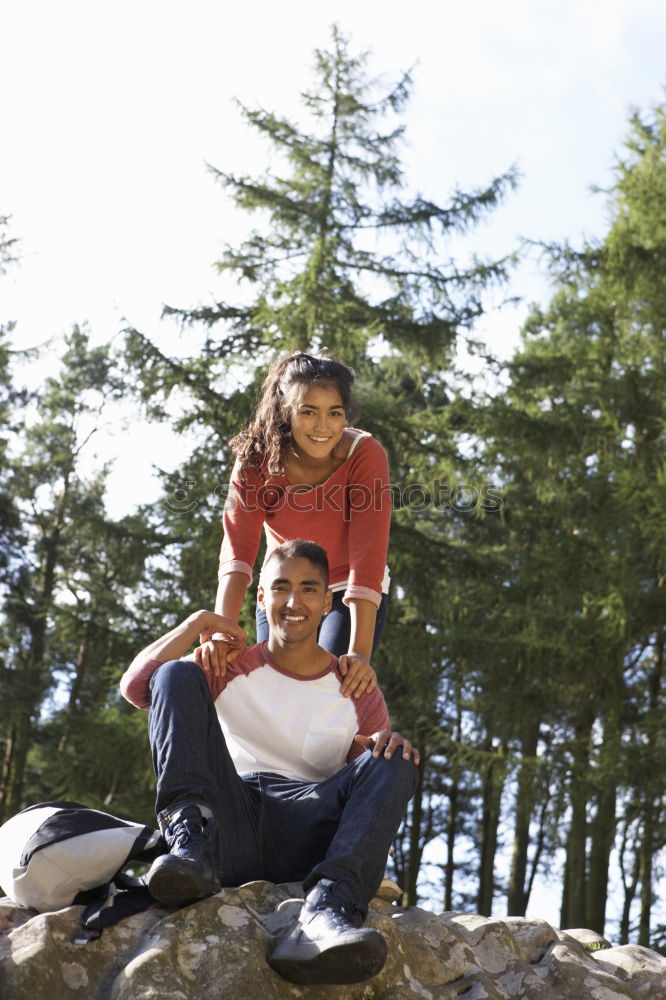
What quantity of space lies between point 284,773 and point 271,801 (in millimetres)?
127

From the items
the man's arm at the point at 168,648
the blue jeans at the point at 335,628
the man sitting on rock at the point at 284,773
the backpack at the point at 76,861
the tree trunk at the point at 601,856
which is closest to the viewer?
the man sitting on rock at the point at 284,773

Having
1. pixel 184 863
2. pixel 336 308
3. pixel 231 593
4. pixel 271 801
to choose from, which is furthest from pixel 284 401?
pixel 336 308

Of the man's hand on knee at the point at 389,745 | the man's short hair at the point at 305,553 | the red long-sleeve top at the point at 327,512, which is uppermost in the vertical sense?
the red long-sleeve top at the point at 327,512

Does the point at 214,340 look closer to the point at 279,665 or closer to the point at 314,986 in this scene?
the point at 279,665

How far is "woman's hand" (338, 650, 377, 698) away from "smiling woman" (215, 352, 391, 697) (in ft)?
1.35

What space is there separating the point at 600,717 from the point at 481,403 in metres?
3.95

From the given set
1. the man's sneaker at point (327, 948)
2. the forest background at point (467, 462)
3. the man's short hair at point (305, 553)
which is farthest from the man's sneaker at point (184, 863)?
the forest background at point (467, 462)

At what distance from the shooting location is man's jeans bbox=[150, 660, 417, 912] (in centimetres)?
265

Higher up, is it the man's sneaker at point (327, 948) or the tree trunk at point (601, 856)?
the man's sneaker at point (327, 948)

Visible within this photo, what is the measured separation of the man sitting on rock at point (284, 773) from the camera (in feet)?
8.21

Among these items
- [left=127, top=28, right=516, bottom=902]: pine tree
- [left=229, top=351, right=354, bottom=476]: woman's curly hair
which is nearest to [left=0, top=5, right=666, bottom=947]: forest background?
[left=127, top=28, right=516, bottom=902]: pine tree

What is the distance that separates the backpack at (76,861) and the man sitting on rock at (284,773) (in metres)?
0.10

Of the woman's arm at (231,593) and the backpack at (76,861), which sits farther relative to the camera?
the woman's arm at (231,593)

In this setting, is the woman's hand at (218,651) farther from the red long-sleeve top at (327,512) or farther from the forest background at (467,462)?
the forest background at (467,462)
